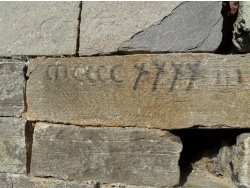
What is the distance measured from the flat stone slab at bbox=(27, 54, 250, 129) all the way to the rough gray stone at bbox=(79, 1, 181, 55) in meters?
0.11

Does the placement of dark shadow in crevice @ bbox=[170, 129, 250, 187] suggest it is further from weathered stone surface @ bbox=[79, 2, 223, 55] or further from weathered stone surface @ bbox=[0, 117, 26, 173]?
weathered stone surface @ bbox=[0, 117, 26, 173]

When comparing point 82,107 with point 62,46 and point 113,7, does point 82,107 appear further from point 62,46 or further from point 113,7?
point 113,7

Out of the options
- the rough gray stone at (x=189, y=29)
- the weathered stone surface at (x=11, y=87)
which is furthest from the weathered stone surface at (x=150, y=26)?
the weathered stone surface at (x=11, y=87)

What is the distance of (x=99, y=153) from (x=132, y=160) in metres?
0.26

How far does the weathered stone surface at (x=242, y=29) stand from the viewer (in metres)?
2.26

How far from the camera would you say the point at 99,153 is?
257 cm

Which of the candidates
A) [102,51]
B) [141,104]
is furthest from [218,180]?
[102,51]

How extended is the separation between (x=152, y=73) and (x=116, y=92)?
30cm

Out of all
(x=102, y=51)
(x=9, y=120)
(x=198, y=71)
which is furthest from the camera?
(x=9, y=120)

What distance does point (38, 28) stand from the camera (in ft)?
8.64

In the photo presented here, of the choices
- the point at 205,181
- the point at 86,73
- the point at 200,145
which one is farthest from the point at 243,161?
the point at 86,73

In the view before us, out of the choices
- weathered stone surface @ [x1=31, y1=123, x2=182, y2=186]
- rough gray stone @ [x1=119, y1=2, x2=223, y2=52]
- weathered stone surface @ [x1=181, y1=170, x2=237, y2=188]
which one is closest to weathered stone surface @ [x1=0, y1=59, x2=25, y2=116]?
weathered stone surface @ [x1=31, y1=123, x2=182, y2=186]

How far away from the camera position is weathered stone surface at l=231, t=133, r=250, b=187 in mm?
2342

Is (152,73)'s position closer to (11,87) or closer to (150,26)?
(150,26)
